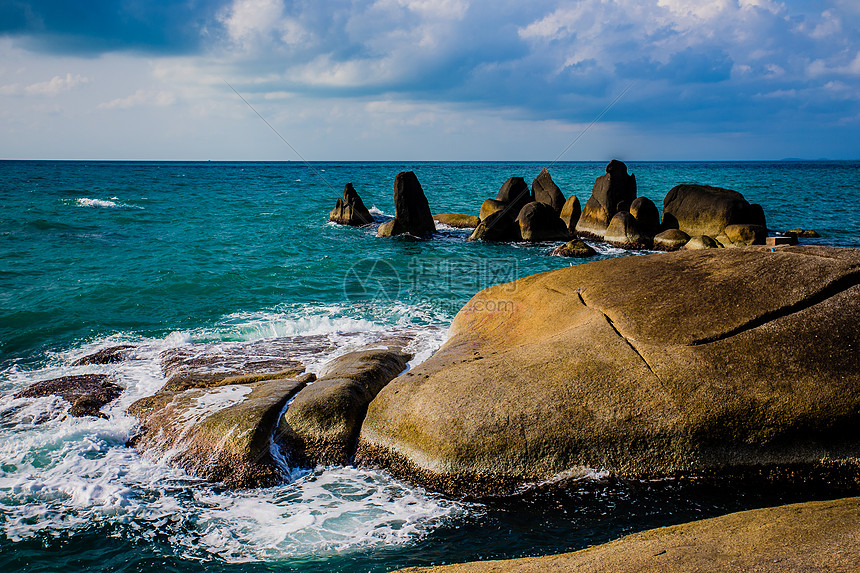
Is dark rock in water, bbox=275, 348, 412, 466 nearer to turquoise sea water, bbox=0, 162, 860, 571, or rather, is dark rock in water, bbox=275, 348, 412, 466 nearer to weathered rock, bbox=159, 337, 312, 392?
turquoise sea water, bbox=0, 162, 860, 571

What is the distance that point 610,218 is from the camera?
2928 cm

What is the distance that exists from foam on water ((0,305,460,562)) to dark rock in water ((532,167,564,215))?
2690 centimetres

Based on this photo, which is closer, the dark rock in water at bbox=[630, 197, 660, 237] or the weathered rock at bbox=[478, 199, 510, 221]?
the dark rock in water at bbox=[630, 197, 660, 237]

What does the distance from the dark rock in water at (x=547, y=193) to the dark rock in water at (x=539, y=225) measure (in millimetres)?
3986

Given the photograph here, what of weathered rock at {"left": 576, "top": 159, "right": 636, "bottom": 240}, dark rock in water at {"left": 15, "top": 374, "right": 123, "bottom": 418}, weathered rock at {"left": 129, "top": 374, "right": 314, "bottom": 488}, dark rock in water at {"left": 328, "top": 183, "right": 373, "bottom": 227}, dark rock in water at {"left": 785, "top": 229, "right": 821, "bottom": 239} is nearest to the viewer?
weathered rock at {"left": 129, "top": 374, "right": 314, "bottom": 488}

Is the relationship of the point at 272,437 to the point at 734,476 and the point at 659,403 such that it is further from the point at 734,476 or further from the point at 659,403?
the point at 734,476

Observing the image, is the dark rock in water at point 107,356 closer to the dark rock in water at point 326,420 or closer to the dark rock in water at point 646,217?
the dark rock in water at point 326,420

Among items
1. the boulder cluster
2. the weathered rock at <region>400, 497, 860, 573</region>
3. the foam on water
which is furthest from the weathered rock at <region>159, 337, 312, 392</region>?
the boulder cluster

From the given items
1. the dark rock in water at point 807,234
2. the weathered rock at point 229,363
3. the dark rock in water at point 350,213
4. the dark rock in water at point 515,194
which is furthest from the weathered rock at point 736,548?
the dark rock in water at point 350,213

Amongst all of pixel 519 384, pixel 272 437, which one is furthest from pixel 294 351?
pixel 519 384

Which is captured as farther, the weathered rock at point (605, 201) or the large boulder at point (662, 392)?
the weathered rock at point (605, 201)

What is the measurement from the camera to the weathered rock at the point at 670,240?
2586 centimetres

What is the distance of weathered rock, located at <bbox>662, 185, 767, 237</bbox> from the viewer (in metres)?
26.0

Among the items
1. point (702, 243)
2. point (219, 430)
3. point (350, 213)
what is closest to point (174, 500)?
point (219, 430)
